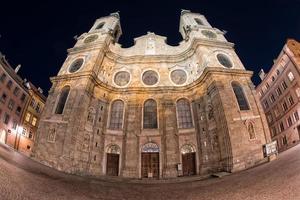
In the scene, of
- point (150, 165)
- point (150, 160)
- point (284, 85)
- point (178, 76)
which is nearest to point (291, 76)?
point (284, 85)

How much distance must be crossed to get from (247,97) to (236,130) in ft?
17.6

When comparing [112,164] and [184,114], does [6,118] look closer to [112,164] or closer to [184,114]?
[112,164]

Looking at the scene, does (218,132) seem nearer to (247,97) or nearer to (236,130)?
(236,130)

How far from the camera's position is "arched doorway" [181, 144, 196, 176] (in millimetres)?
25219

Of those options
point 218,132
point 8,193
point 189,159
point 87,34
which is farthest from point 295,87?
point 8,193

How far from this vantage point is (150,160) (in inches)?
1030

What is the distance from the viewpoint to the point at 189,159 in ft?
85.0

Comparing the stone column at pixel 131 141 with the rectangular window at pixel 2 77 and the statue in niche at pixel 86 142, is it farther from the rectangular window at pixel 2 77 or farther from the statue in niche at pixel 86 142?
the rectangular window at pixel 2 77

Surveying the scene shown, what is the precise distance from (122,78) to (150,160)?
1317cm

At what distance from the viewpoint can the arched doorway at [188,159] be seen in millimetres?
25219

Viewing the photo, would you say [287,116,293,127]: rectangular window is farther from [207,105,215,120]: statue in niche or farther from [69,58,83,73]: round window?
[69,58,83,73]: round window

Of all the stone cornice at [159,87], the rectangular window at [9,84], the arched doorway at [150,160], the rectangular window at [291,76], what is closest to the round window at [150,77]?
the stone cornice at [159,87]

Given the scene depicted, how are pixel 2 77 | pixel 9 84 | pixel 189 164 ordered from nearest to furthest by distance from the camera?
pixel 189 164
pixel 2 77
pixel 9 84

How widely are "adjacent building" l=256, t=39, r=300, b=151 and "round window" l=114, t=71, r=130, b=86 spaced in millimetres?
25475
